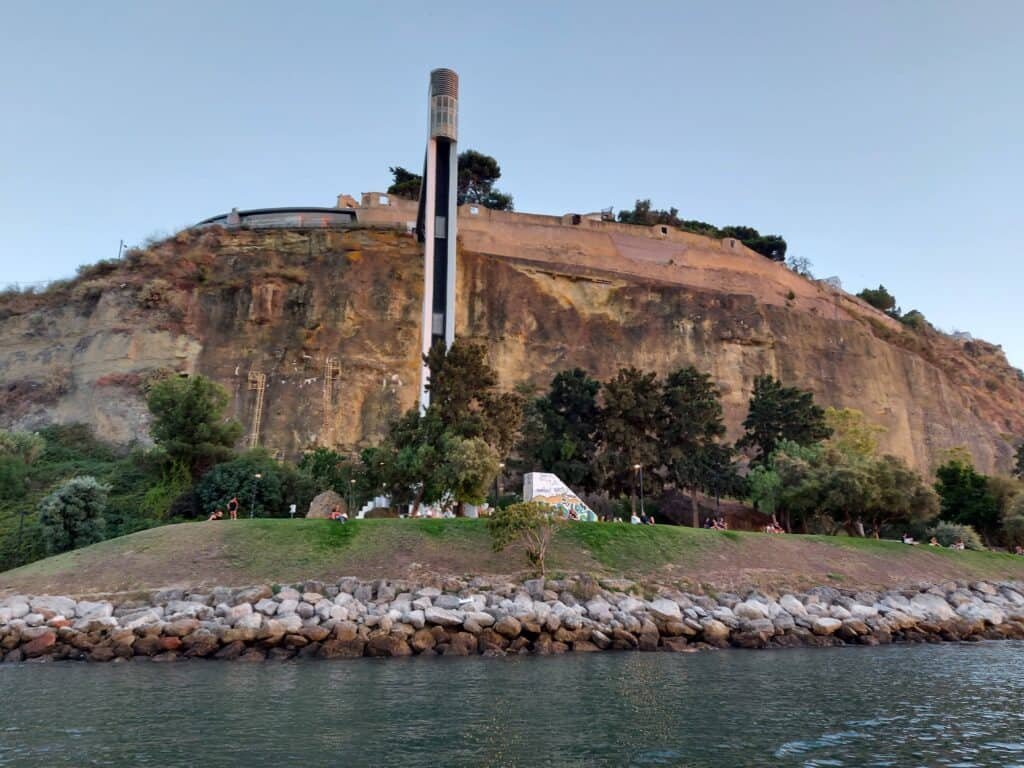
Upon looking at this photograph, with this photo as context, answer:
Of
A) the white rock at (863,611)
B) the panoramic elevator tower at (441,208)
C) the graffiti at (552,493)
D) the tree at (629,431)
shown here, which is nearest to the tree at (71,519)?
the graffiti at (552,493)

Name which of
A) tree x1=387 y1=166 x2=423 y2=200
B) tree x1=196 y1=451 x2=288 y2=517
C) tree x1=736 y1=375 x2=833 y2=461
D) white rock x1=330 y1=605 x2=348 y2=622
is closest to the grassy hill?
white rock x1=330 y1=605 x2=348 y2=622

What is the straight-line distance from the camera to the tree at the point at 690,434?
39.9 metres

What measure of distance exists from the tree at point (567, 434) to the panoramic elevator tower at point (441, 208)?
6189 millimetres

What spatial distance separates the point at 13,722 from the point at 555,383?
32568 mm

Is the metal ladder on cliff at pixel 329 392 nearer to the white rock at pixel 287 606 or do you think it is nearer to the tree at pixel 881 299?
the white rock at pixel 287 606

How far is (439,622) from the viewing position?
20.3 meters

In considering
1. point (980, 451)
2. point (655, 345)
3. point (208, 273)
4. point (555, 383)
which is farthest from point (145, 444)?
point (980, 451)

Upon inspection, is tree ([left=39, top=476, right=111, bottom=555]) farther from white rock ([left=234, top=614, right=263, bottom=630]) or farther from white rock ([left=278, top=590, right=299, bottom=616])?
white rock ([left=234, top=614, right=263, bottom=630])

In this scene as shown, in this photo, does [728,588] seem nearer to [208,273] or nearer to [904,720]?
[904,720]

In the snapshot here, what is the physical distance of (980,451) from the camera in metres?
63.4

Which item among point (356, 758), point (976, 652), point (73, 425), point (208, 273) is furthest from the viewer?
point (208, 273)

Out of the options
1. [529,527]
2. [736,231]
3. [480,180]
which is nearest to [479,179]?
[480,180]

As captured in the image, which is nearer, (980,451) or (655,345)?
(655,345)

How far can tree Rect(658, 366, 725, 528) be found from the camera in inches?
1571
